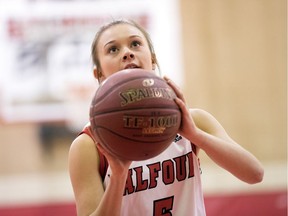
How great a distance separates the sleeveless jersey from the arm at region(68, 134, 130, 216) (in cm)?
5

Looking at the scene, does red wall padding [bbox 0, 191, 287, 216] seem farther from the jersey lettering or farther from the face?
the face

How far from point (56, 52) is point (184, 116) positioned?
160 inches

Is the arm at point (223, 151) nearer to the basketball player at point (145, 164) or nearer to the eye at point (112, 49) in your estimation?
the basketball player at point (145, 164)

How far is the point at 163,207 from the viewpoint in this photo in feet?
7.00

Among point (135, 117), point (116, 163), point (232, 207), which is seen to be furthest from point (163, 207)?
point (232, 207)

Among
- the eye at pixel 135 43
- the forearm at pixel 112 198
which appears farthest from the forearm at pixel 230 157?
the eye at pixel 135 43

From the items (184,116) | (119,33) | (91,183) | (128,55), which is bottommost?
(91,183)

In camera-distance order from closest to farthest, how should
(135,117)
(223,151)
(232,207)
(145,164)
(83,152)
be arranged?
(135,117)
(223,151)
(83,152)
(145,164)
(232,207)

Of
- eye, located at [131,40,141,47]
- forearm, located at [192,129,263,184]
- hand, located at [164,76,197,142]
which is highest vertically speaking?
eye, located at [131,40,141,47]

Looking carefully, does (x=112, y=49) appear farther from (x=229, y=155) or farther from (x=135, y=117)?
(x=229, y=155)

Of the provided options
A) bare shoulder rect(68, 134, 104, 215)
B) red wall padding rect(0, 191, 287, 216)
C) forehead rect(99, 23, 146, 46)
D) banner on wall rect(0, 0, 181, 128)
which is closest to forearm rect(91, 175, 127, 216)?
bare shoulder rect(68, 134, 104, 215)

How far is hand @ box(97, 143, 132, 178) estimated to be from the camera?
179cm

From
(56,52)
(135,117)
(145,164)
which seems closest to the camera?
(135,117)

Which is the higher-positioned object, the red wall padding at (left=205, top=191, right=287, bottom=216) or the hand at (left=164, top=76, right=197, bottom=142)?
the red wall padding at (left=205, top=191, right=287, bottom=216)
